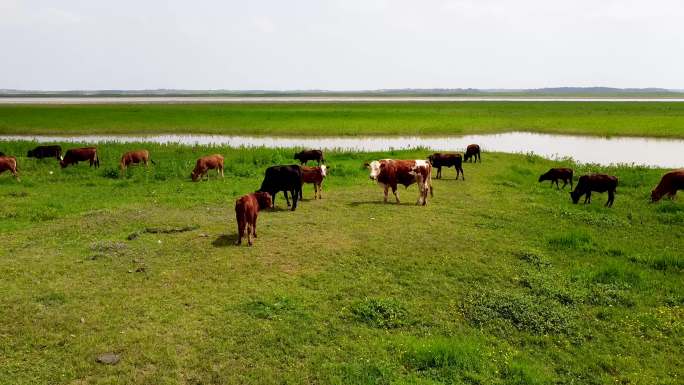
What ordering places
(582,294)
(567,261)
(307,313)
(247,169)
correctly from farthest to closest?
(247,169), (567,261), (582,294), (307,313)

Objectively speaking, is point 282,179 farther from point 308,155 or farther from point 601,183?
point 601,183

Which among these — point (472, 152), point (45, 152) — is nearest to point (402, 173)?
point (472, 152)

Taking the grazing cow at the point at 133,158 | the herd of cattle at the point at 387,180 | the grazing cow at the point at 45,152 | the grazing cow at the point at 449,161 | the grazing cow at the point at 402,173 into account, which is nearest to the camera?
the herd of cattle at the point at 387,180

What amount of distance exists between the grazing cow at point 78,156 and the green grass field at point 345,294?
24.4 feet

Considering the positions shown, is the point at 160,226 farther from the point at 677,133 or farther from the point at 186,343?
the point at 677,133

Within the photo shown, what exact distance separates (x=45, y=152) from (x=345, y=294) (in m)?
22.6

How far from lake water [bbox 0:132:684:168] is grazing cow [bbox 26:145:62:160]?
783cm

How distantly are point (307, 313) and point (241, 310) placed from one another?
1097 millimetres

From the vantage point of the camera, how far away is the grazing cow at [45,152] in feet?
78.3

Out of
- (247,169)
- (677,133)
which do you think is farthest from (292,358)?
(677,133)

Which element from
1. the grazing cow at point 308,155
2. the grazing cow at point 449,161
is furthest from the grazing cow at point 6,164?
the grazing cow at point 449,161

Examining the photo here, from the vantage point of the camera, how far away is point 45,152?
24.0 meters

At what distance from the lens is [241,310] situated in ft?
24.6

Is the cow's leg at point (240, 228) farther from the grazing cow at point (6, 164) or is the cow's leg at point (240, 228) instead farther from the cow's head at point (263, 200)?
the grazing cow at point (6, 164)
